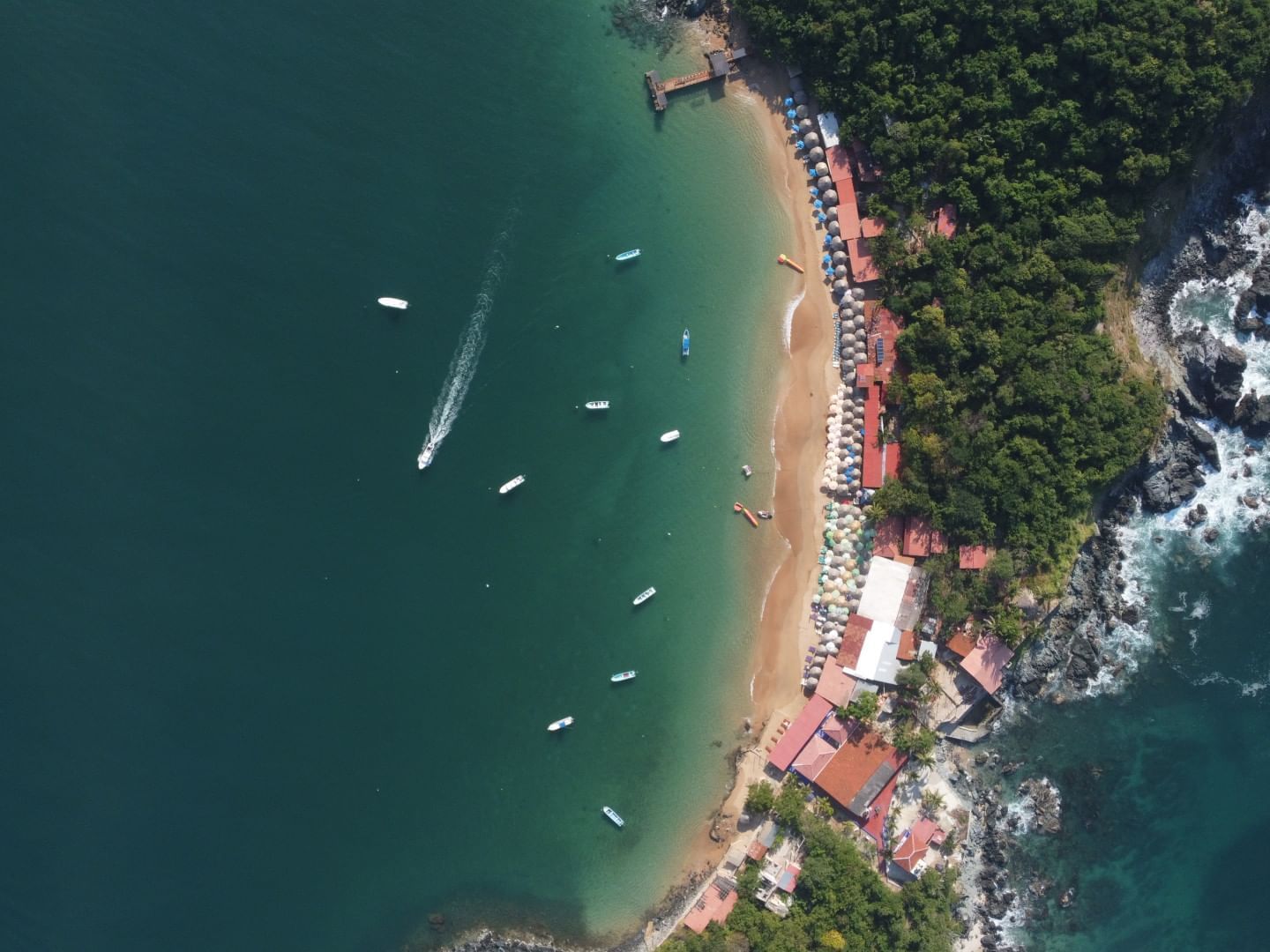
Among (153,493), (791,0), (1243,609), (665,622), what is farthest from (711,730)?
(791,0)

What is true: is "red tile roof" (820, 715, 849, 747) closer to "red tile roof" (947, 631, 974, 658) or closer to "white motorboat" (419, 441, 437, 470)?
"red tile roof" (947, 631, 974, 658)

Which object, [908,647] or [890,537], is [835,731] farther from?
[890,537]

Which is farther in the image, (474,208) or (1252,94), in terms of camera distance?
(474,208)

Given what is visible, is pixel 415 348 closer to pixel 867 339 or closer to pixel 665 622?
pixel 665 622

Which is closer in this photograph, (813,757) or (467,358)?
(813,757)

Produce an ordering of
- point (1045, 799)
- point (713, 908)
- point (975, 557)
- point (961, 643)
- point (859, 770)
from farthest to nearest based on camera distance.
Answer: point (1045, 799)
point (713, 908)
point (859, 770)
point (961, 643)
point (975, 557)

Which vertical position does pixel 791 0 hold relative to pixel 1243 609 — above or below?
above

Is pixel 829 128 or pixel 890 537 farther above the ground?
pixel 829 128

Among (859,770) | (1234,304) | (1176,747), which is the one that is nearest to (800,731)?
(859,770)
